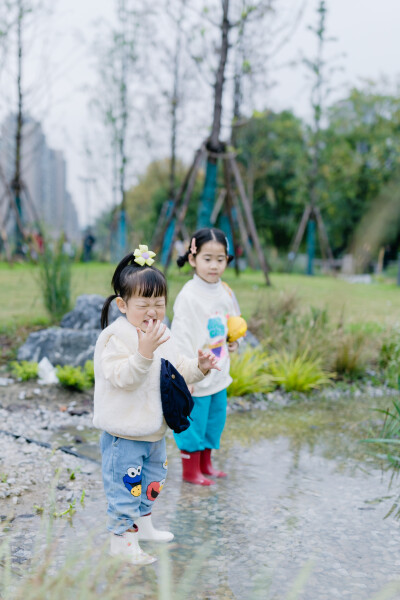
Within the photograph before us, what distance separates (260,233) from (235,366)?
23.9 metres

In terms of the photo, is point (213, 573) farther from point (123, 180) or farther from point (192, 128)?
point (123, 180)

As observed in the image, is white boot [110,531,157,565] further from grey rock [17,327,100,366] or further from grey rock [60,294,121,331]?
grey rock [60,294,121,331]

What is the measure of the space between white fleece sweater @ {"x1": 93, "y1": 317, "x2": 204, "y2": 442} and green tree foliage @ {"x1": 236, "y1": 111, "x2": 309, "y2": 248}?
21.5 metres

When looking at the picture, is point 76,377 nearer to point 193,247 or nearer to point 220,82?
point 193,247

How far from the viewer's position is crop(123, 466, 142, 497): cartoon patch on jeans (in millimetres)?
2498

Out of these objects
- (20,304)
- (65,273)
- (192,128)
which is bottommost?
(20,304)

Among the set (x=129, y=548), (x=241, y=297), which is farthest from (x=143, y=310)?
(x=241, y=297)

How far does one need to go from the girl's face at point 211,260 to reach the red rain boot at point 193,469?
1017 mm

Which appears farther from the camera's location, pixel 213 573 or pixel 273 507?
pixel 273 507

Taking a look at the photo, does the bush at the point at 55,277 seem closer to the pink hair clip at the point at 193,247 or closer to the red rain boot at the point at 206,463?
the pink hair clip at the point at 193,247

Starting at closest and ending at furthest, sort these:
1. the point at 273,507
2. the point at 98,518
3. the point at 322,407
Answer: the point at 98,518 < the point at 273,507 < the point at 322,407

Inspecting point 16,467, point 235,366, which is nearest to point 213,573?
point 16,467

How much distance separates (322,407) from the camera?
5605 millimetres

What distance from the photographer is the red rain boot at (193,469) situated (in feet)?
11.7
